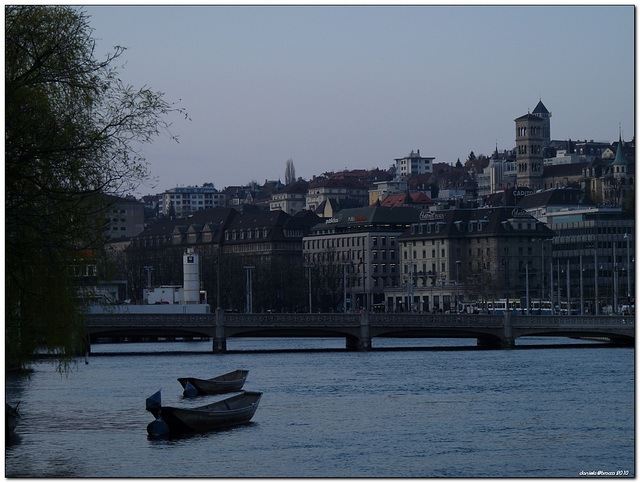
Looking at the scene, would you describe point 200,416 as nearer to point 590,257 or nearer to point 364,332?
point 364,332

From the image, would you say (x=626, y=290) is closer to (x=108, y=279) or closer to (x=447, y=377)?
(x=447, y=377)

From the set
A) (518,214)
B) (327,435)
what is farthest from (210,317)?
(518,214)

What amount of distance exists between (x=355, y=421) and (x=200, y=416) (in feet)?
21.4

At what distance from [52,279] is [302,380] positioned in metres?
43.8

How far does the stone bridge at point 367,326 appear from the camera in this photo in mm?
88312

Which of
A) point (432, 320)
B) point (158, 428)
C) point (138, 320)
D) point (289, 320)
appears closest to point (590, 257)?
point (432, 320)

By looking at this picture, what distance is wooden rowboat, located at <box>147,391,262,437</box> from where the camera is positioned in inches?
1633

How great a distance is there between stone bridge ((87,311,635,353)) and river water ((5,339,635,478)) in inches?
163

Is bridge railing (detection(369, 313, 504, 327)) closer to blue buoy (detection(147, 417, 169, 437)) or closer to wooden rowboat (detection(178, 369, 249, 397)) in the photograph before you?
wooden rowboat (detection(178, 369, 249, 397))

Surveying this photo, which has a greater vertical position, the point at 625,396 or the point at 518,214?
the point at 518,214

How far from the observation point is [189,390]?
5956cm

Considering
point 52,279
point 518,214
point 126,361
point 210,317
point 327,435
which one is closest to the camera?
point 52,279

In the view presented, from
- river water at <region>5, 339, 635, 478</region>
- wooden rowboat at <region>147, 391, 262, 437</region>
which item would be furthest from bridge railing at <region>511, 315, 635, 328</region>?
wooden rowboat at <region>147, 391, 262, 437</region>

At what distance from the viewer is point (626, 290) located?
470ft
